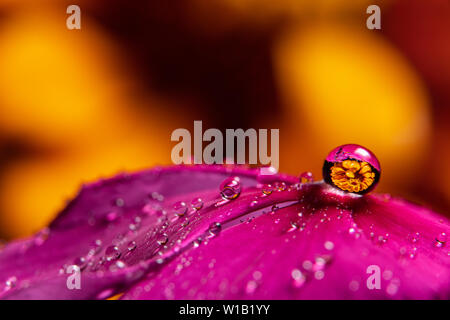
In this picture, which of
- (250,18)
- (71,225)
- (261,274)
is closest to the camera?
(261,274)

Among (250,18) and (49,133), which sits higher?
(250,18)

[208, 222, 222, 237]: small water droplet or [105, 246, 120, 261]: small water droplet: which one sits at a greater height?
[208, 222, 222, 237]: small water droplet

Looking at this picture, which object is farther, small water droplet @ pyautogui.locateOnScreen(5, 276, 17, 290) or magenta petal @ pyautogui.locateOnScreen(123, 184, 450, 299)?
small water droplet @ pyautogui.locateOnScreen(5, 276, 17, 290)

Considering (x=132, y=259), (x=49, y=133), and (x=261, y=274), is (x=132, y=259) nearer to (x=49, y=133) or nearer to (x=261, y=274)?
(x=261, y=274)

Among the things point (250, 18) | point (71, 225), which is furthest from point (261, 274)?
point (250, 18)

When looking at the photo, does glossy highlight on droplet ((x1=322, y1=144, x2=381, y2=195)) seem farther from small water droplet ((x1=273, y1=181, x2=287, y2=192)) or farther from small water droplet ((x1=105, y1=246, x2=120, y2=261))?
small water droplet ((x1=105, y1=246, x2=120, y2=261))

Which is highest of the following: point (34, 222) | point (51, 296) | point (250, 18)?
point (250, 18)

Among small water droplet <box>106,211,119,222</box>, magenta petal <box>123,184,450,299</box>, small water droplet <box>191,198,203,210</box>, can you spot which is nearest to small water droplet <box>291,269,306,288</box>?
magenta petal <box>123,184,450,299</box>

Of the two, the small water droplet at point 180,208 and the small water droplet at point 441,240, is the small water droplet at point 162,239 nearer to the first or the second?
the small water droplet at point 180,208
